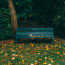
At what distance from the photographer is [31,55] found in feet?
25.2

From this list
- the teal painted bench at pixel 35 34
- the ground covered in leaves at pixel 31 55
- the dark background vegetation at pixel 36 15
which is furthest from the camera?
the dark background vegetation at pixel 36 15

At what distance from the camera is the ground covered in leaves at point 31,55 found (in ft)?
22.2

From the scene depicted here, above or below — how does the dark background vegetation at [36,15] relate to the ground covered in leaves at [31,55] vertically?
above

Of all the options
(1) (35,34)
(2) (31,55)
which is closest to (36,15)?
(1) (35,34)

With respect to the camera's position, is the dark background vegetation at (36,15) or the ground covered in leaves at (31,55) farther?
the dark background vegetation at (36,15)

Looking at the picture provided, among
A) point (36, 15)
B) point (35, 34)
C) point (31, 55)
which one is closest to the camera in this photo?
point (31, 55)

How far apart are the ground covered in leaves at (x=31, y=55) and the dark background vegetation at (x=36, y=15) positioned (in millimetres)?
2092

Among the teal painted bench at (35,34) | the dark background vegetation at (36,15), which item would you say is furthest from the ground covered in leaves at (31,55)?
the dark background vegetation at (36,15)

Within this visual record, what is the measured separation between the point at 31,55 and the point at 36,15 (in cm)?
698

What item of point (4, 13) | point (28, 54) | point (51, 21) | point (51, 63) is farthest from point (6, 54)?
point (51, 21)

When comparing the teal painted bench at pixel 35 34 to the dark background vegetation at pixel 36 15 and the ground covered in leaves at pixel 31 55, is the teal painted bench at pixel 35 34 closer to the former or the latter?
the ground covered in leaves at pixel 31 55

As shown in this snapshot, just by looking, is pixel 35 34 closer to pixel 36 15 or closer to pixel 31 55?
pixel 31 55

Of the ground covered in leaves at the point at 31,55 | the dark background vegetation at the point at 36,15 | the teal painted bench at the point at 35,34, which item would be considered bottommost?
the ground covered in leaves at the point at 31,55

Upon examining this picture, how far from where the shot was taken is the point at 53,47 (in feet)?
30.1
